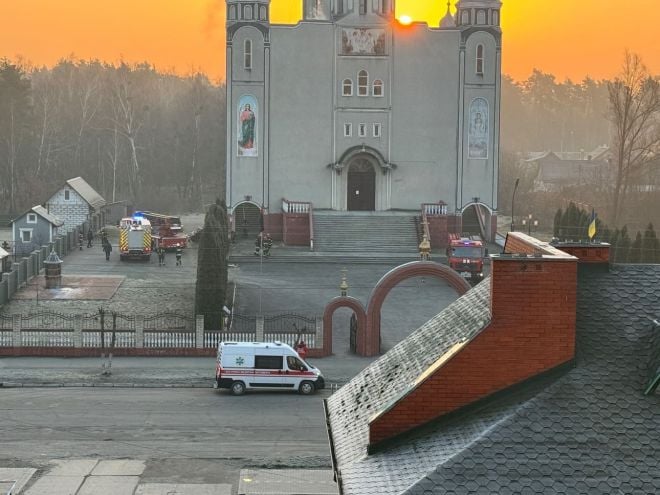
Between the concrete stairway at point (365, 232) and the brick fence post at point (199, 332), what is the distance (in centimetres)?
1802

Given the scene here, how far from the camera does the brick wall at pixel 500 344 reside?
10.8m

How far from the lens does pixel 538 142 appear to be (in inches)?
7426

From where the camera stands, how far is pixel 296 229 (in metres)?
52.5

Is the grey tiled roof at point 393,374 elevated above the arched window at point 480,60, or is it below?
below

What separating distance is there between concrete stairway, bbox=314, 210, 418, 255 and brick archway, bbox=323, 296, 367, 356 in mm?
16911

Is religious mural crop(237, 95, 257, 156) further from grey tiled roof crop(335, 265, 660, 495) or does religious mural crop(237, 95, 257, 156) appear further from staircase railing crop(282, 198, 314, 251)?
grey tiled roof crop(335, 265, 660, 495)

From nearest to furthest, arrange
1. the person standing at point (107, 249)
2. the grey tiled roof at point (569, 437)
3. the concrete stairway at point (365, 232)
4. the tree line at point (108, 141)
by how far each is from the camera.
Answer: the grey tiled roof at point (569, 437) < the person standing at point (107, 249) < the concrete stairway at point (365, 232) < the tree line at point (108, 141)

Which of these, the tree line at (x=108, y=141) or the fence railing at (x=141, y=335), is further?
the tree line at (x=108, y=141)

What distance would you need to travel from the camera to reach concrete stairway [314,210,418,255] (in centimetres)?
4944

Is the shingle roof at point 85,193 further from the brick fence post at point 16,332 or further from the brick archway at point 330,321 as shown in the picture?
the brick archway at point 330,321

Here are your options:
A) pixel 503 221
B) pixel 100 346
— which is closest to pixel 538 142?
pixel 503 221

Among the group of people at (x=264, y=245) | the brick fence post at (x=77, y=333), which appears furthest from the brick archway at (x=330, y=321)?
the group of people at (x=264, y=245)

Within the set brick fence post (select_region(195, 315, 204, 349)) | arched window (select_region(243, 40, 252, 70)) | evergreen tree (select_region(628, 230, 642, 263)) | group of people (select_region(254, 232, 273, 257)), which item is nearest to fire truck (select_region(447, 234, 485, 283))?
evergreen tree (select_region(628, 230, 642, 263))

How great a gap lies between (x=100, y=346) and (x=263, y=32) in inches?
1030
